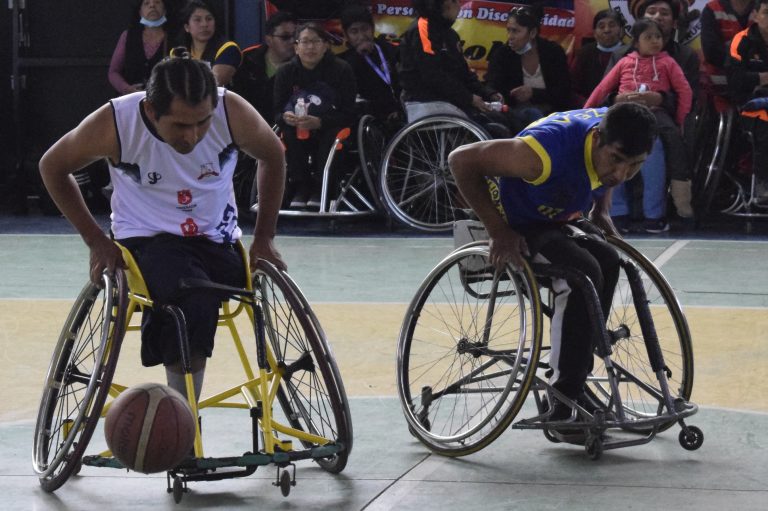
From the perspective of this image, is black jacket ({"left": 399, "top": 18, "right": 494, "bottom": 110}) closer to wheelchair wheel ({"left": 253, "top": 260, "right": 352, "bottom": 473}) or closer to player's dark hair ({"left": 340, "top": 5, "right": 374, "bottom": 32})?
player's dark hair ({"left": 340, "top": 5, "right": 374, "bottom": 32})

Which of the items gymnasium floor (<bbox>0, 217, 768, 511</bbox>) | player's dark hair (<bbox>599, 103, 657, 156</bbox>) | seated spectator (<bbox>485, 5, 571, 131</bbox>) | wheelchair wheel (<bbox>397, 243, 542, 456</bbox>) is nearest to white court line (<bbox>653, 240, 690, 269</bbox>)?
gymnasium floor (<bbox>0, 217, 768, 511</bbox>)

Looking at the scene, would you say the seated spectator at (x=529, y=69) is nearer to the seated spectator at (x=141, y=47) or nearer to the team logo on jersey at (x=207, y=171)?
the seated spectator at (x=141, y=47)

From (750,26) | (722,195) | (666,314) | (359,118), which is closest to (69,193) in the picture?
(666,314)

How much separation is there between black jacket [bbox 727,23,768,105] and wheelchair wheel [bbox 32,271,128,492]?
648 centimetres

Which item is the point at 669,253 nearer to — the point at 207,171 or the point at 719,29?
the point at 719,29

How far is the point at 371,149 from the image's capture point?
32.7 feet

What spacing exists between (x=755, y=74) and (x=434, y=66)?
7.32 ft

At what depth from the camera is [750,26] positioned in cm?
980

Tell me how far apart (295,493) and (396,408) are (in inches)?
43.6

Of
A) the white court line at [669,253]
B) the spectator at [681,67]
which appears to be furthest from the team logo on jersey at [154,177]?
the spectator at [681,67]

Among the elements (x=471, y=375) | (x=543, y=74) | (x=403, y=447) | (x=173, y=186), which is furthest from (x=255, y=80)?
(x=173, y=186)

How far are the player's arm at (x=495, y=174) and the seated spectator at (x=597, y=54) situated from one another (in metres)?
6.03

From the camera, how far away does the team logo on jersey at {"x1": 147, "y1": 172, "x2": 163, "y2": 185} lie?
4188 mm

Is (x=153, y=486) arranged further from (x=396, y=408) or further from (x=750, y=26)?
(x=750, y=26)
